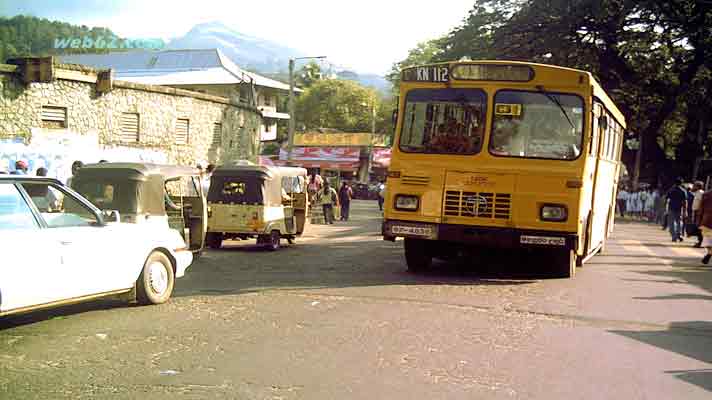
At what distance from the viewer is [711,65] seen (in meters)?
33.2

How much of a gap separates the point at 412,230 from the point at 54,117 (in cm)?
1361

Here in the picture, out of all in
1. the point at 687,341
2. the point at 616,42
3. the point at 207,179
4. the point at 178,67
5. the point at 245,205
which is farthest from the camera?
the point at 178,67

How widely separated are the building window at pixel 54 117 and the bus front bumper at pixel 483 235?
13060 millimetres

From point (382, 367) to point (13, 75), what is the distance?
1692cm

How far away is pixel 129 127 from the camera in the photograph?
2361cm

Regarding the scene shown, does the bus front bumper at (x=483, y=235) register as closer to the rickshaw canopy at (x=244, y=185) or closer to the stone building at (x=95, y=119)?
the rickshaw canopy at (x=244, y=185)

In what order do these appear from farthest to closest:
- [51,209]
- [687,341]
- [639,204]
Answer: [639,204] < [51,209] < [687,341]

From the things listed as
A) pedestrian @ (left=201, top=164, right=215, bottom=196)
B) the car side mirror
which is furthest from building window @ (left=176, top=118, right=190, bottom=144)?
the car side mirror

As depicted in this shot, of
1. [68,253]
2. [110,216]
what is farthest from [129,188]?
[68,253]

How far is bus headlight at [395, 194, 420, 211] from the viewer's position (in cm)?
1142

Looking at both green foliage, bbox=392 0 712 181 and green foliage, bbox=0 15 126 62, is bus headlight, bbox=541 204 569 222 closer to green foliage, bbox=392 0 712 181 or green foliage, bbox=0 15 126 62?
green foliage, bbox=392 0 712 181

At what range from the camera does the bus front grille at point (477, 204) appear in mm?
11055

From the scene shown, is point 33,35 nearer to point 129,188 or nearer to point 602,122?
point 129,188

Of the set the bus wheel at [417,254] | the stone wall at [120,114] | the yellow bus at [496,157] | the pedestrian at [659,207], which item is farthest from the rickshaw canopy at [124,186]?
the pedestrian at [659,207]
